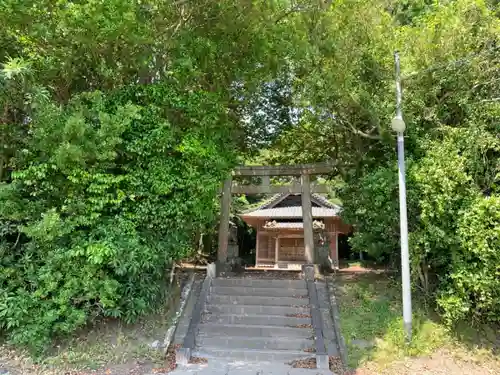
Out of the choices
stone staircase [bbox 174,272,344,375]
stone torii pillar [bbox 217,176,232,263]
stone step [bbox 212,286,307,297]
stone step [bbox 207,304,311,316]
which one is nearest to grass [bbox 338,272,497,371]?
stone staircase [bbox 174,272,344,375]

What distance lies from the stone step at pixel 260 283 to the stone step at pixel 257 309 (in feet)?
2.91

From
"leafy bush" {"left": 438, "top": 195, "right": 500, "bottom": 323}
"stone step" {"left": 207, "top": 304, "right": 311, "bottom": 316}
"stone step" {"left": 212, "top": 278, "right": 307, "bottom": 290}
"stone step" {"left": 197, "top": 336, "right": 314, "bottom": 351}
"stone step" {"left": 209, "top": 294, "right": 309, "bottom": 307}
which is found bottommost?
"stone step" {"left": 197, "top": 336, "right": 314, "bottom": 351}

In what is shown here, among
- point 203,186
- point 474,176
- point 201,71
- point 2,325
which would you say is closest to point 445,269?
point 474,176

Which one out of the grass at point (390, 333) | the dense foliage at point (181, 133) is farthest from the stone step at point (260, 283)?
the dense foliage at point (181, 133)

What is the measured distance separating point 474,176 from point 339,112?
3.64 meters

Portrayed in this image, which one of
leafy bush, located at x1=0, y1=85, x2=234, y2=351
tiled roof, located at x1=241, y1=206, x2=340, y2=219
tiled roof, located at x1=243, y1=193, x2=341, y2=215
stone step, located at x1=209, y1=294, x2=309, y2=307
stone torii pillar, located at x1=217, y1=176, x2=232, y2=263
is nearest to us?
leafy bush, located at x1=0, y1=85, x2=234, y2=351

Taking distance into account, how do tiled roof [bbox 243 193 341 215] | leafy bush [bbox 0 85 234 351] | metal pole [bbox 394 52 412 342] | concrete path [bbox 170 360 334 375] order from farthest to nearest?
1. tiled roof [bbox 243 193 341 215]
2. metal pole [bbox 394 52 412 342]
3. leafy bush [bbox 0 85 234 351]
4. concrete path [bbox 170 360 334 375]

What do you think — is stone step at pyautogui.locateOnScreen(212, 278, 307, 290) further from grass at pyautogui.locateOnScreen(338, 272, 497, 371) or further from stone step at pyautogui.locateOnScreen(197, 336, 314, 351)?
stone step at pyautogui.locateOnScreen(197, 336, 314, 351)

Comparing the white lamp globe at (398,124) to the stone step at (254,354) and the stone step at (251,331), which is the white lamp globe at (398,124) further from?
the stone step at (254,354)

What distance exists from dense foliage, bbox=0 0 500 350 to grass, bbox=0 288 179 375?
420 mm

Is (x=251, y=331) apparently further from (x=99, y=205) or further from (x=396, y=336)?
(x=99, y=205)

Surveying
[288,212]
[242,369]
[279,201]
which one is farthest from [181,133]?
[279,201]

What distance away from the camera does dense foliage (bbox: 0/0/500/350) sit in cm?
700

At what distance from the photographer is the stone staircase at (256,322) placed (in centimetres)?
749
